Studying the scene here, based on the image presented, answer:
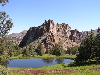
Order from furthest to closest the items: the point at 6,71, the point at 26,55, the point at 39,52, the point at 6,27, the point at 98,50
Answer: the point at 39,52 < the point at 26,55 < the point at 98,50 < the point at 6,27 < the point at 6,71

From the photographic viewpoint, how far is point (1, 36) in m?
12.9

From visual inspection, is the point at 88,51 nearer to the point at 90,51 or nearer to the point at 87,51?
the point at 87,51

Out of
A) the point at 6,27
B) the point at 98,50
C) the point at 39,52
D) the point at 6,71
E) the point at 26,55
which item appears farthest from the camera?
the point at 39,52

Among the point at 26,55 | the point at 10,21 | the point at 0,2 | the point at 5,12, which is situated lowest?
the point at 26,55

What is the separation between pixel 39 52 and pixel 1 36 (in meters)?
133

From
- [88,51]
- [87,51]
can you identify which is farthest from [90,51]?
[87,51]

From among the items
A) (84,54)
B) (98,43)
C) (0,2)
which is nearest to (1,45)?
(0,2)

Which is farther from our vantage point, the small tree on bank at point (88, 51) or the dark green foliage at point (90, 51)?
the small tree on bank at point (88, 51)

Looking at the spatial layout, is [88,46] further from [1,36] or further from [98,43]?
[1,36]

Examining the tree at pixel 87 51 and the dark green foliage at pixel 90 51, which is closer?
the dark green foliage at pixel 90 51

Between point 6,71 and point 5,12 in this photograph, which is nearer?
point 6,71

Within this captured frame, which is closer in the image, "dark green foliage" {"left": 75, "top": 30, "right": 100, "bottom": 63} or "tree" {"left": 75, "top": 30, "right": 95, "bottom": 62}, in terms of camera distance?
"dark green foliage" {"left": 75, "top": 30, "right": 100, "bottom": 63}

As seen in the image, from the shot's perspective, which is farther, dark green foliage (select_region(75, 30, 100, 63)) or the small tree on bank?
the small tree on bank

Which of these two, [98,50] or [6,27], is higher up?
[6,27]
